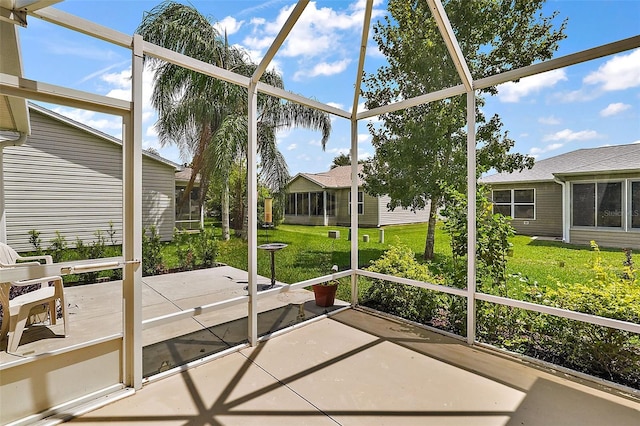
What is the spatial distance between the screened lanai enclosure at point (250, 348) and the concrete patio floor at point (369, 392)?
0.01 meters

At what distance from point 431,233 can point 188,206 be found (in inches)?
118

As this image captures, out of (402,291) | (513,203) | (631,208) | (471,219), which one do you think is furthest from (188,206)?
(631,208)

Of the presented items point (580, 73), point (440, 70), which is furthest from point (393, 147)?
point (580, 73)

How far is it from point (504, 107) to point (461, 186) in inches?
37.2

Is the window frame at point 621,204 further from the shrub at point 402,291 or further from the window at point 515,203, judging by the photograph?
the shrub at point 402,291

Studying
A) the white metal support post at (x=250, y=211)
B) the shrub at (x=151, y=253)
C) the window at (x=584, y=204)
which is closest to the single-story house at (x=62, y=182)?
the shrub at (x=151, y=253)

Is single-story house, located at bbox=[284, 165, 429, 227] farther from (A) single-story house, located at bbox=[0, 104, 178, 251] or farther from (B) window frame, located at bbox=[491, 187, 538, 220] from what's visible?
(A) single-story house, located at bbox=[0, 104, 178, 251]

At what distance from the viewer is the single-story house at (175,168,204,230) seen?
3.29 metres

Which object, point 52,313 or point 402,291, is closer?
point 52,313

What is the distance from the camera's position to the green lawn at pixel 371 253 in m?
3.07

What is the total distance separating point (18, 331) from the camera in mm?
2227

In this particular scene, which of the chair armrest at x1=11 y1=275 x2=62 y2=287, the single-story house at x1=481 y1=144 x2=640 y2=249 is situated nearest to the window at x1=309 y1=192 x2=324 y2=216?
the single-story house at x1=481 y1=144 x2=640 y2=249

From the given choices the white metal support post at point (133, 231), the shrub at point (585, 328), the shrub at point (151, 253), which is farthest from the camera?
the shrub at point (151, 253)

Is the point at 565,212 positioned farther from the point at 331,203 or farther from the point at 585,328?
the point at 331,203
